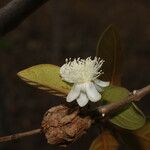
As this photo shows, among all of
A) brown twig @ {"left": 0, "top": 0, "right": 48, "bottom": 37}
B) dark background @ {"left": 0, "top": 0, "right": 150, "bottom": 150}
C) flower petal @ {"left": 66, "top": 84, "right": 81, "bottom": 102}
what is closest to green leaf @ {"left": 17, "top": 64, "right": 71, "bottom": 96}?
flower petal @ {"left": 66, "top": 84, "right": 81, "bottom": 102}

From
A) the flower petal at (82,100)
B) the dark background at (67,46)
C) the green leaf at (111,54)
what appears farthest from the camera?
the dark background at (67,46)

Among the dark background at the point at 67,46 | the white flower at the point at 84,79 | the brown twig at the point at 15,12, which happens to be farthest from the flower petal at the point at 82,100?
the dark background at the point at 67,46

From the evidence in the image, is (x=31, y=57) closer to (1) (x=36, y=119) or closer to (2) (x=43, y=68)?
(1) (x=36, y=119)

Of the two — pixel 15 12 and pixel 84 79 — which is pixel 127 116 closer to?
pixel 84 79


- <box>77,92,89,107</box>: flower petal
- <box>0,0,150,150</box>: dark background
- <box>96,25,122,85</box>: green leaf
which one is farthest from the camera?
<box>0,0,150,150</box>: dark background

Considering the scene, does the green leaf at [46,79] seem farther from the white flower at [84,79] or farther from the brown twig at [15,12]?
the brown twig at [15,12]

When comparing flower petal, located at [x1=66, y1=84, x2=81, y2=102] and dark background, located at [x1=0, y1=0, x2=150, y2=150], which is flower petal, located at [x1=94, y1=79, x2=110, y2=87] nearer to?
flower petal, located at [x1=66, y1=84, x2=81, y2=102]

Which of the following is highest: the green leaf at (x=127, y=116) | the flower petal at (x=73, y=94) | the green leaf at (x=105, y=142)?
the flower petal at (x=73, y=94)
